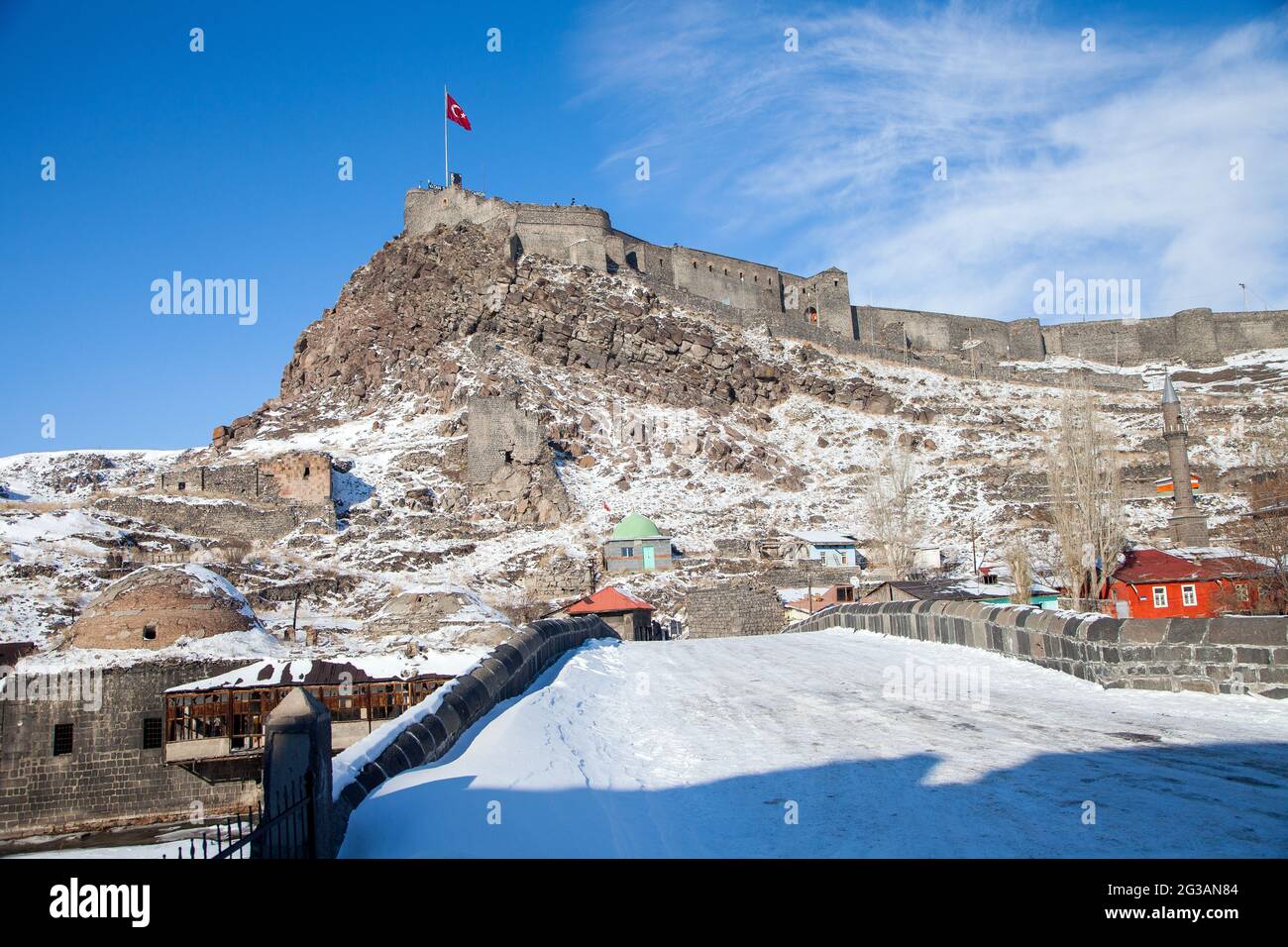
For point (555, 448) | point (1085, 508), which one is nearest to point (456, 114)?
point (555, 448)

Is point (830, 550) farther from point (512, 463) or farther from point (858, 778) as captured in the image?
point (858, 778)

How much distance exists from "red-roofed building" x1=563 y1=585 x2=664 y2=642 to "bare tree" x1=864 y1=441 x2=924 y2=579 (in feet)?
46.7

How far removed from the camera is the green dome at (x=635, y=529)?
45688 millimetres

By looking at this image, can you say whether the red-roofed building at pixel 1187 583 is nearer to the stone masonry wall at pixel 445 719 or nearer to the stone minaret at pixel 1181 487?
the stone minaret at pixel 1181 487

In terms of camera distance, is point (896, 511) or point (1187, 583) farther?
point (896, 511)

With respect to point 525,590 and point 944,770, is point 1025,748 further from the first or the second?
point 525,590

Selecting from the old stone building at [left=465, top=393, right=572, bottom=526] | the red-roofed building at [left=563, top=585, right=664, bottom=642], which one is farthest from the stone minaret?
the old stone building at [left=465, top=393, right=572, bottom=526]

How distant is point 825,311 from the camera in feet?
270

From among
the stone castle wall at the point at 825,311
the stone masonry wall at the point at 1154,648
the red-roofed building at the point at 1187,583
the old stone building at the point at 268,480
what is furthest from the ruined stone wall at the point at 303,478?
the stone masonry wall at the point at 1154,648

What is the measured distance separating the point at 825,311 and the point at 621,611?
54678mm

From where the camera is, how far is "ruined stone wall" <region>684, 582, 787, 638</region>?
1387 inches

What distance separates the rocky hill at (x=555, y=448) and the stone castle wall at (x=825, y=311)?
7.71ft
